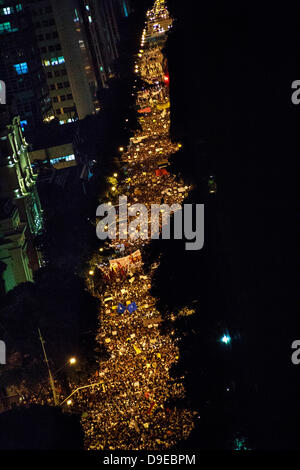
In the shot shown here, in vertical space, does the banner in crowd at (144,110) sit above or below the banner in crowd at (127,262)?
above

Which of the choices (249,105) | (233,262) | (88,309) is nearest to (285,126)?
(249,105)

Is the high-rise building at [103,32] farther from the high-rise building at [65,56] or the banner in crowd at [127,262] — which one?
the banner in crowd at [127,262]

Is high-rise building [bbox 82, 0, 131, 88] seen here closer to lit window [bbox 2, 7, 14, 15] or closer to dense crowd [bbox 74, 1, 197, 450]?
lit window [bbox 2, 7, 14, 15]

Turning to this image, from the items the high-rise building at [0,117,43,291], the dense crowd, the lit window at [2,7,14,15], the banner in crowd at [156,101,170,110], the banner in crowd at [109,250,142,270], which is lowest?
the dense crowd

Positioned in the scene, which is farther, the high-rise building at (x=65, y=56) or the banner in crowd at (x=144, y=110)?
the high-rise building at (x=65, y=56)

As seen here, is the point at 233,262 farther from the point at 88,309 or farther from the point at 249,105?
the point at 88,309

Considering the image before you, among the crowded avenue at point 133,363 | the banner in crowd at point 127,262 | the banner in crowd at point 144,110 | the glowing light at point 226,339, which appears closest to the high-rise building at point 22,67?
the banner in crowd at point 144,110

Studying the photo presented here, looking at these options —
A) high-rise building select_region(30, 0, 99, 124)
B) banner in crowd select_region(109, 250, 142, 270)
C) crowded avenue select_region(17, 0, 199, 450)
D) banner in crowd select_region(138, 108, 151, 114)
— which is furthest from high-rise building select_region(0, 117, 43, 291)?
high-rise building select_region(30, 0, 99, 124)

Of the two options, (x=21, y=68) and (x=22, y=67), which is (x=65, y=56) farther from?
(x=21, y=68)
